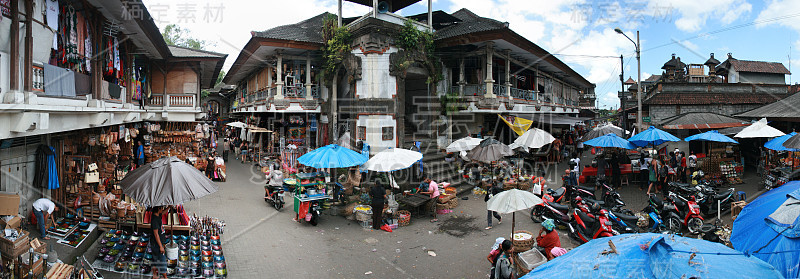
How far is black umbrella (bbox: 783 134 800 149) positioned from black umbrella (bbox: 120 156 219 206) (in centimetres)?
1563

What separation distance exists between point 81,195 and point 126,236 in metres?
2.99

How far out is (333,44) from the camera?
17.2 m

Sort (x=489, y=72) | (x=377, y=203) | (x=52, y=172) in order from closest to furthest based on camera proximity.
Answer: (x=52, y=172) < (x=377, y=203) < (x=489, y=72)

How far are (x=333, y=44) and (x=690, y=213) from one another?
1417 centimetres

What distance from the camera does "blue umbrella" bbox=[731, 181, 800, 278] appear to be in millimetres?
4965

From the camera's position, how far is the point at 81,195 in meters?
10.1

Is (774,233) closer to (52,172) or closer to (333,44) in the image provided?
(52,172)

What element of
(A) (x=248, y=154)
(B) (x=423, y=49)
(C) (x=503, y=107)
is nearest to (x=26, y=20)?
(B) (x=423, y=49)

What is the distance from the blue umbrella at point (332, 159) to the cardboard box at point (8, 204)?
5922 mm

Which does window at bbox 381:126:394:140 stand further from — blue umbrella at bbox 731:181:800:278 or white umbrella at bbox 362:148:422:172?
blue umbrella at bbox 731:181:800:278

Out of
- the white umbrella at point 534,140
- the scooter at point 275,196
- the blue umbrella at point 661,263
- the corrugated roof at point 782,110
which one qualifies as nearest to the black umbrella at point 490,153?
the white umbrella at point 534,140

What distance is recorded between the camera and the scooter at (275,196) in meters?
12.8

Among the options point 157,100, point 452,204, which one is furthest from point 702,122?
point 157,100

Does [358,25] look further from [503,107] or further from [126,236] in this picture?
[126,236]
